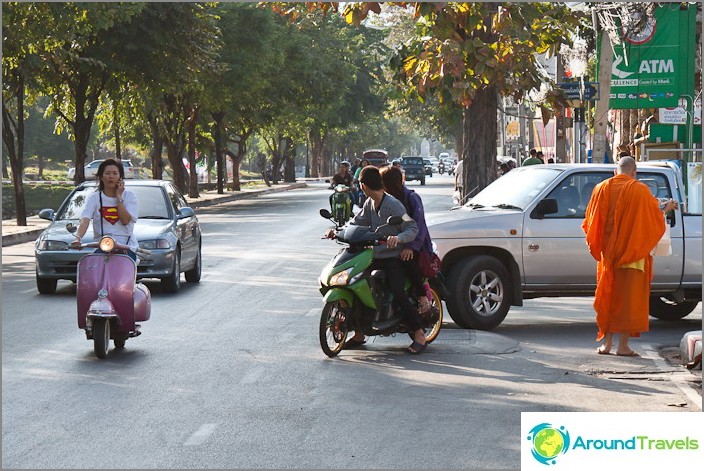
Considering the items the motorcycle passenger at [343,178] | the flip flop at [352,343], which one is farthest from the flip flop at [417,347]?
the motorcycle passenger at [343,178]

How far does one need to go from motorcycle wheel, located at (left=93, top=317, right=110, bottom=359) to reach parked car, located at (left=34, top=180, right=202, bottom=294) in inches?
171

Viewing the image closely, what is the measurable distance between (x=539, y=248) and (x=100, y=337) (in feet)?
15.9

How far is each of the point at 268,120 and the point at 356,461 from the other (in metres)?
59.3

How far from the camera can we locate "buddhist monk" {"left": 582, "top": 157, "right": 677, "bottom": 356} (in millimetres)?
11766

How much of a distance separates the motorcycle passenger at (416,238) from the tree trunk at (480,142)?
1185cm

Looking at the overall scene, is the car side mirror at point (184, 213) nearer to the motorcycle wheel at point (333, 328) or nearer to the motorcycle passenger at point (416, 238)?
the motorcycle passenger at point (416, 238)

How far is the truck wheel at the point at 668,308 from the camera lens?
14758 mm

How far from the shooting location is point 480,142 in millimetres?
24188

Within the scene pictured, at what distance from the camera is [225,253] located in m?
23.5

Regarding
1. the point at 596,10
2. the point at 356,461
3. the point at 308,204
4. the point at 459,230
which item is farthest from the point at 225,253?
the point at 308,204

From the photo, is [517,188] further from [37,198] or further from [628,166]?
[37,198]

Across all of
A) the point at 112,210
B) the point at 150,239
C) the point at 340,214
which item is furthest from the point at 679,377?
the point at 340,214

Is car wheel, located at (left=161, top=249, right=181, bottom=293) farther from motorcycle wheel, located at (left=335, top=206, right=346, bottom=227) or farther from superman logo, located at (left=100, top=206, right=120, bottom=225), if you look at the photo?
motorcycle wheel, located at (left=335, top=206, right=346, bottom=227)

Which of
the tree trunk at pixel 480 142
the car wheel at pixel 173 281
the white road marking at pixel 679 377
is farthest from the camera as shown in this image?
the tree trunk at pixel 480 142
